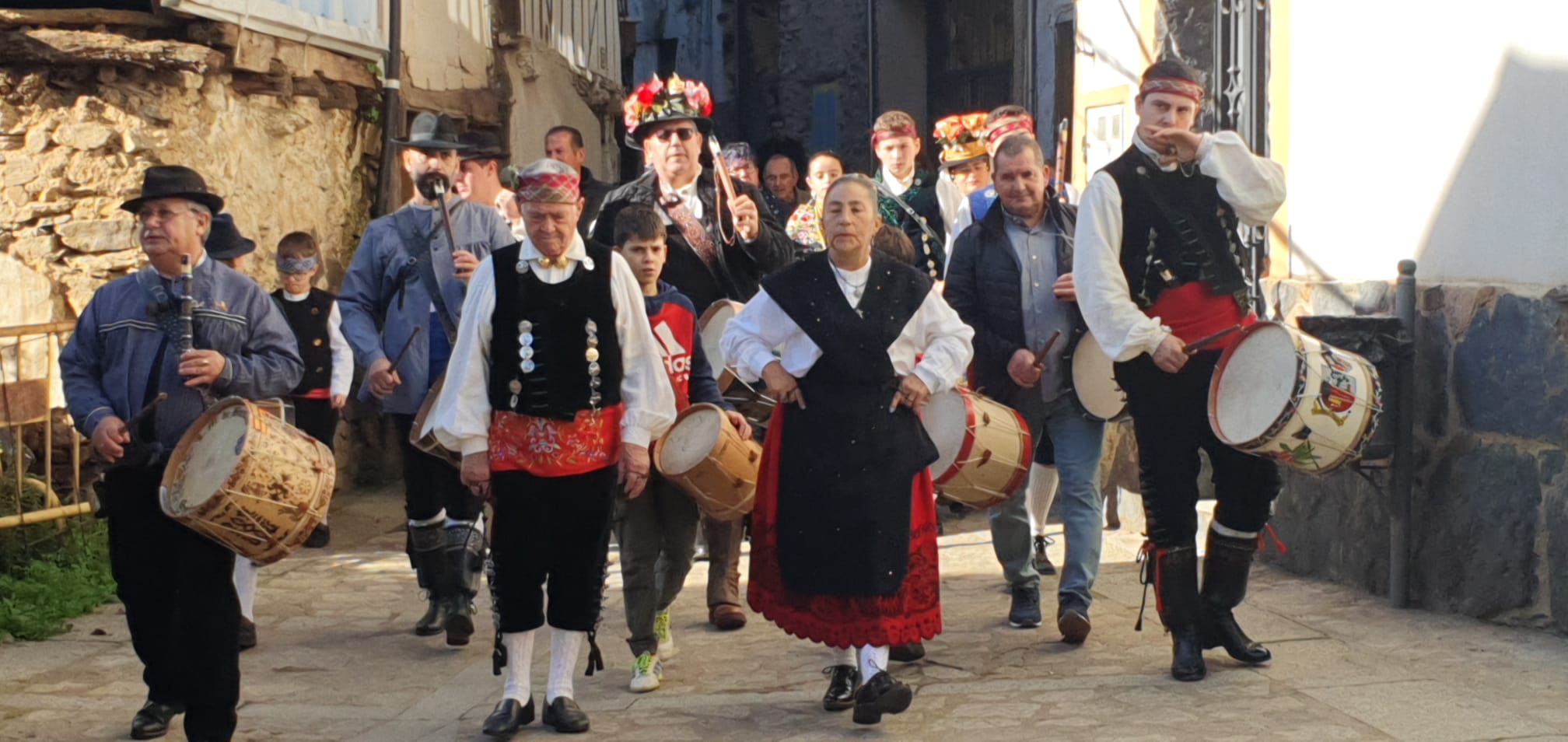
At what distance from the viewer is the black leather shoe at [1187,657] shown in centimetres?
573

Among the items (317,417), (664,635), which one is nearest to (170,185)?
(664,635)

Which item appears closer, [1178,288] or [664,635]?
[1178,288]

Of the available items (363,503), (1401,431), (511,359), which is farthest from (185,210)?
(363,503)

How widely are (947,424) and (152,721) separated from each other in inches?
105

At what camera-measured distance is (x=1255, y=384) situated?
17.9ft

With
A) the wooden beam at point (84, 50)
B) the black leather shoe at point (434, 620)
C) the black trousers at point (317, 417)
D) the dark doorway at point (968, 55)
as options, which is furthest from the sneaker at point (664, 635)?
the dark doorway at point (968, 55)

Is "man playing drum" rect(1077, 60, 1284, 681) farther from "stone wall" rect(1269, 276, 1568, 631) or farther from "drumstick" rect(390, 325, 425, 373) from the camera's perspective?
"drumstick" rect(390, 325, 425, 373)

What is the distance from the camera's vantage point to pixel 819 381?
5512 millimetres

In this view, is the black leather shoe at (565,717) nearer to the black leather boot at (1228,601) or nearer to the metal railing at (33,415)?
the black leather boot at (1228,601)

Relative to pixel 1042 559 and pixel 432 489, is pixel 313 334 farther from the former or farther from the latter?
pixel 1042 559

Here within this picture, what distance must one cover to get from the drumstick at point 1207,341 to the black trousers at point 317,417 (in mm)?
4537

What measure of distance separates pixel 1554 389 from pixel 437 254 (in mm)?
4101

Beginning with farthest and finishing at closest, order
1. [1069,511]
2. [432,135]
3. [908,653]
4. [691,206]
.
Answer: [691,206] → [432,135] → [1069,511] → [908,653]

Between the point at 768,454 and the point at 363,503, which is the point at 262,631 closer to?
the point at 768,454
